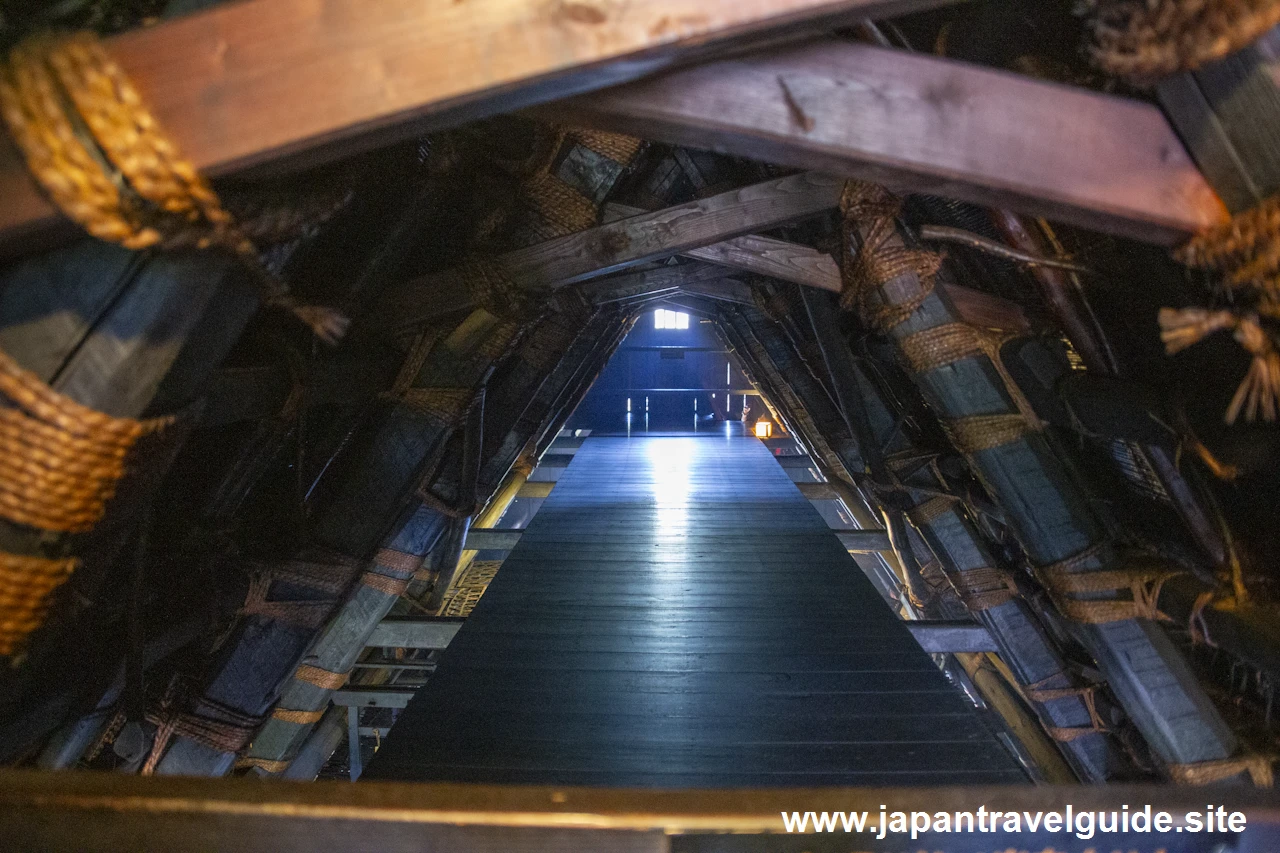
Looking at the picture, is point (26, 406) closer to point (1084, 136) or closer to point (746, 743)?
point (746, 743)

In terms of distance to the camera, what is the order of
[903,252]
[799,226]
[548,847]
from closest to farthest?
[548,847] < [903,252] < [799,226]

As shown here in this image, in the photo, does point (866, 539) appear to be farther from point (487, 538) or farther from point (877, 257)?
point (877, 257)

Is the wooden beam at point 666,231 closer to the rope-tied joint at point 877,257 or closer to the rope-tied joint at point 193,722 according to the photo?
the rope-tied joint at point 877,257

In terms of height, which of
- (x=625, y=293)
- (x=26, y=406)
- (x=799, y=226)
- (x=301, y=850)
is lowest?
(x=301, y=850)

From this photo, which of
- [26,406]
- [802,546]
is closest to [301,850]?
[26,406]

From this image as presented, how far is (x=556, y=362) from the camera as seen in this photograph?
4594 millimetres

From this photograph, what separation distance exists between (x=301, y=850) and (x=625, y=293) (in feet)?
13.8

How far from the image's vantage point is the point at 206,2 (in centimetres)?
129

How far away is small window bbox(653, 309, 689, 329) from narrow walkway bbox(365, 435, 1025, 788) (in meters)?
13.8

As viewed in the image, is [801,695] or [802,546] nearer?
[801,695]

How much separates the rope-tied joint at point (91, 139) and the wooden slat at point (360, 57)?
0.13ft

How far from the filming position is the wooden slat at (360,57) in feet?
3.73

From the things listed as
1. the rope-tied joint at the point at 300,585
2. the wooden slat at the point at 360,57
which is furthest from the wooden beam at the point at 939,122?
the rope-tied joint at the point at 300,585

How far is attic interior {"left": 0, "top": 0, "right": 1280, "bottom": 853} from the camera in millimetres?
1142
